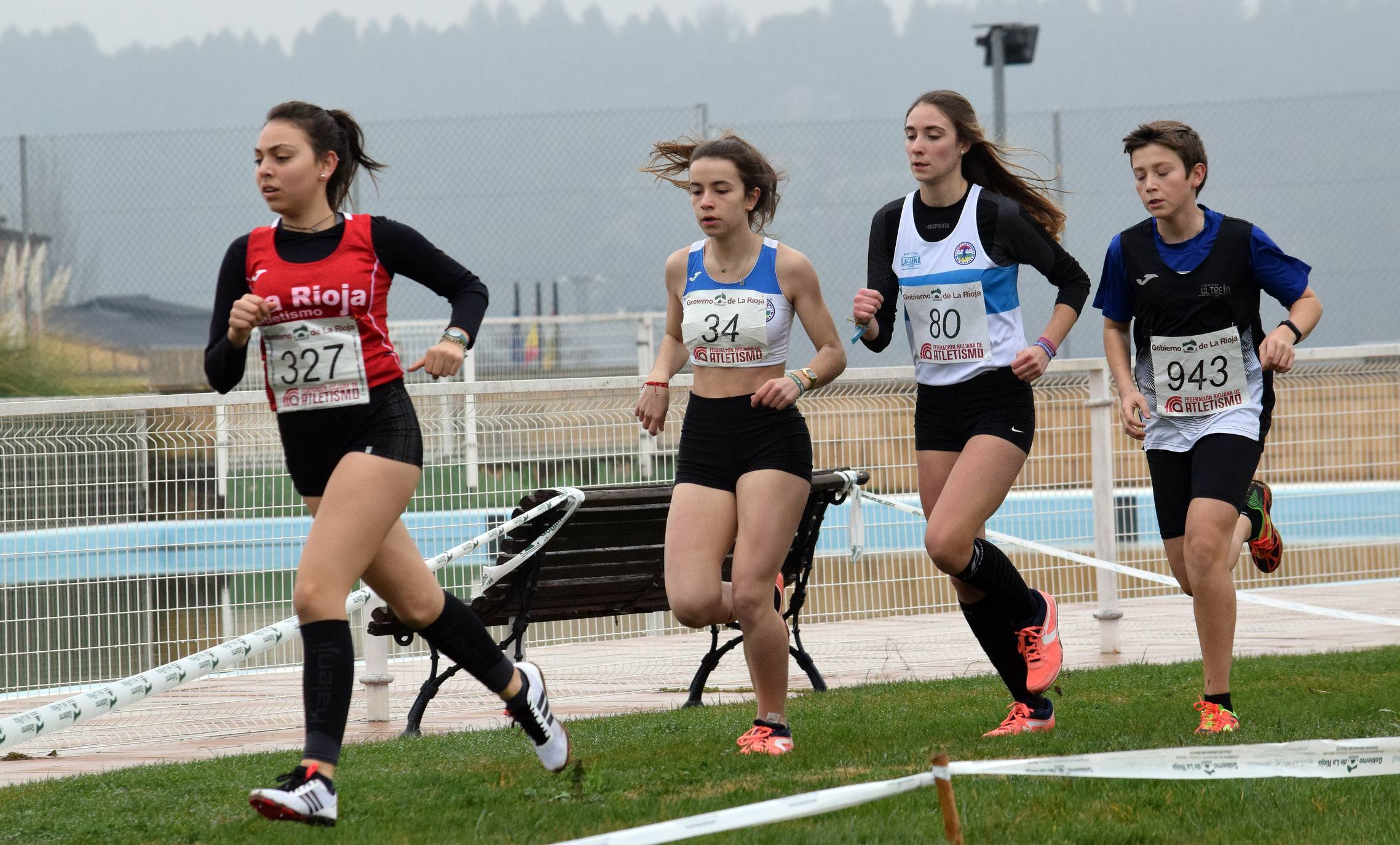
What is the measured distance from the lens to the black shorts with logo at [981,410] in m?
5.03

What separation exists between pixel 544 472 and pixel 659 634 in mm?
1483

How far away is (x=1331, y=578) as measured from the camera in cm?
1009

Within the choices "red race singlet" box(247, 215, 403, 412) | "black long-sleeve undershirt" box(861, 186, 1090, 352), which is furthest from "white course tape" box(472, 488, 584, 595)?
"red race singlet" box(247, 215, 403, 412)

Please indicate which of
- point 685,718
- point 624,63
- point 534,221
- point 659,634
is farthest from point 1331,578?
point 624,63

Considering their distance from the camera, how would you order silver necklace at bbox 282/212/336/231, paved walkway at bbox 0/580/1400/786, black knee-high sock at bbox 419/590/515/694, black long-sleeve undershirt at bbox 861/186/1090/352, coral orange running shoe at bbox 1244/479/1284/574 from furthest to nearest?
paved walkway at bbox 0/580/1400/786 < coral orange running shoe at bbox 1244/479/1284/574 < black long-sleeve undershirt at bbox 861/186/1090/352 < black knee-high sock at bbox 419/590/515/694 < silver necklace at bbox 282/212/336/231

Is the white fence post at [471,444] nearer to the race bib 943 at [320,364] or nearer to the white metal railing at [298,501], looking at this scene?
the white metal railing at [298,501]

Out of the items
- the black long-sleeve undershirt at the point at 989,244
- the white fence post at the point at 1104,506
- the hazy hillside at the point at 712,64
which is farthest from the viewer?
the hazy hillside at the point at 712,64

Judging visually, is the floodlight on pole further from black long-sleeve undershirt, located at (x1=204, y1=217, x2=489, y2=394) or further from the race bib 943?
the race bib 943

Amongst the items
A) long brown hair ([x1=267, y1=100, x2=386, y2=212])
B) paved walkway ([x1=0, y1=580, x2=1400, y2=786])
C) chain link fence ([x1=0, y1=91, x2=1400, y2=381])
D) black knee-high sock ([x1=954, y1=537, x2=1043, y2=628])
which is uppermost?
chain link fence ([x1=0, y1=91, x2=1400, y2=381])

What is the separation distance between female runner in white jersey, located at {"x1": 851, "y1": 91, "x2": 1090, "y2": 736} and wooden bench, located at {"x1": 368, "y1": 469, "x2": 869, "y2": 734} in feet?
4.35

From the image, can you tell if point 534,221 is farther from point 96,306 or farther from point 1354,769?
point 1354,769

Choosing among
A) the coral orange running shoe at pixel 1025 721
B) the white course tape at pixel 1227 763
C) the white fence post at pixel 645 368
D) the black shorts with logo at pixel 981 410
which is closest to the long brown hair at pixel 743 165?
the black shorts with logo at pixel 981 410

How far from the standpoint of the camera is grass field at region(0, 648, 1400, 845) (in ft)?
12.1

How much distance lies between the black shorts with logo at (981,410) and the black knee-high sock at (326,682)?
80.9 inches
